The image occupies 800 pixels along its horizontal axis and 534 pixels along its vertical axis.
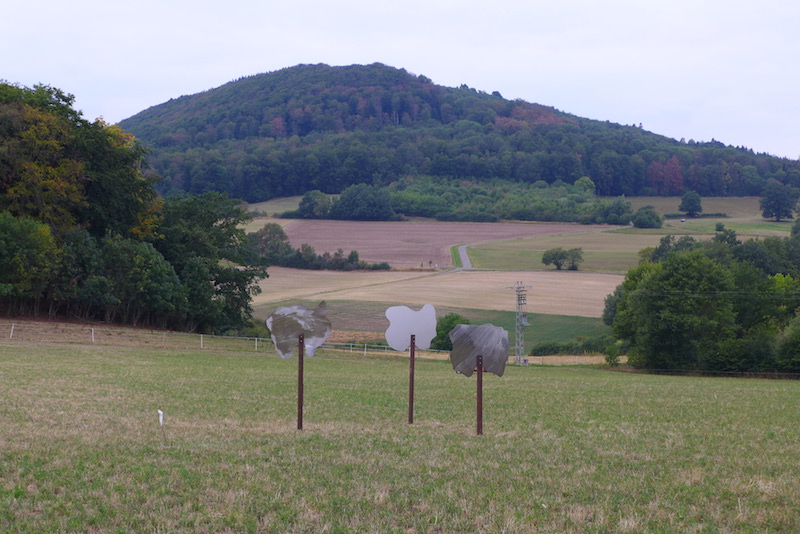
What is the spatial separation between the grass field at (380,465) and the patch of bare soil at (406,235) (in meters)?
94.3

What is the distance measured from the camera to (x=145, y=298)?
55125 millimetres

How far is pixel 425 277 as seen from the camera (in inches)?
4080

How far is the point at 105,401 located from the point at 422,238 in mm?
116797

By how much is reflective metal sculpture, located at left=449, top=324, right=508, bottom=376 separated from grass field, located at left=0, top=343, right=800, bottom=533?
1.28 metres

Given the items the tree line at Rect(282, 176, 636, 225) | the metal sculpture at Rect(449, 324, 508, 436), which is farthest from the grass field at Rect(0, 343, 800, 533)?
the tree line at Rect(282, 176, 636, 225)

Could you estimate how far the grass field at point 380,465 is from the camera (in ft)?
27.9

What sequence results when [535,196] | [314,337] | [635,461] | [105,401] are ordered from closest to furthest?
[635,461]
[314,337]
[105,401]
[535,196]

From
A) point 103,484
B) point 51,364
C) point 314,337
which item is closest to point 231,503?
point 103,484

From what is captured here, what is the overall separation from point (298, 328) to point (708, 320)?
5530 cm

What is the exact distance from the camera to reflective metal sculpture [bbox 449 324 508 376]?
14.5 metres

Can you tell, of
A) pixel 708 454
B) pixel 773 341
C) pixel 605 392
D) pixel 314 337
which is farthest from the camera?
pixel 773 341

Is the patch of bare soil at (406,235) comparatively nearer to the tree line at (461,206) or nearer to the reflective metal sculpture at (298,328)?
the tree line at (461,206)

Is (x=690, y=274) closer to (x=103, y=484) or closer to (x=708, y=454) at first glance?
(x=708, y=454)

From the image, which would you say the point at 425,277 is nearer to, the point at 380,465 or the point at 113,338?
the point at 113,338
